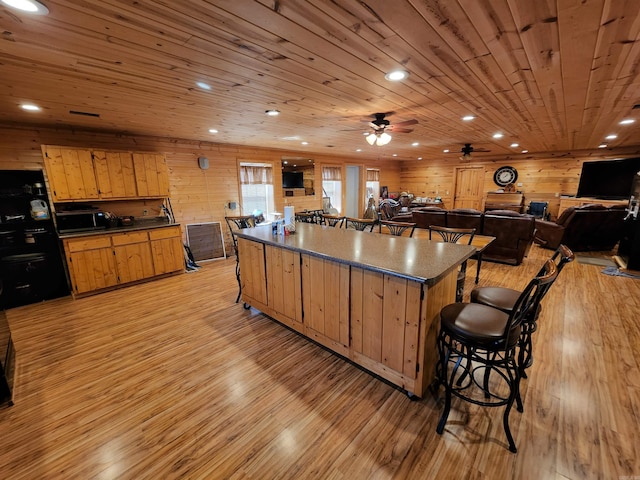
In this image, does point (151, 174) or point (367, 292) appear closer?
point (367, 292)

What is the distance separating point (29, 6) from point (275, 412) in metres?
2.60

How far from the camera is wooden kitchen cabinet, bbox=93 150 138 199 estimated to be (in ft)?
13.0

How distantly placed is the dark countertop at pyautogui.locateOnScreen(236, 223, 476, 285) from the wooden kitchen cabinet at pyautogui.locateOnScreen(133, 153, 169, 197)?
2.45 metres

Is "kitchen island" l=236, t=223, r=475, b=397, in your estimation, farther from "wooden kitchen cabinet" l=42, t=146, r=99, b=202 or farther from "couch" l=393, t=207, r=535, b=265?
"couch" l=393, t=207, r=535, b=265

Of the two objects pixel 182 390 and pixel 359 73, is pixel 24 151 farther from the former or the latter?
pixel 359 73

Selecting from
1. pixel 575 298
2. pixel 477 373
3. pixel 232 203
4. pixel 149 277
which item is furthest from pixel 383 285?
pixel 232 203

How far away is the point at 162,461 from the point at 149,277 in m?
3.56

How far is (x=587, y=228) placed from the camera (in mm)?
5613

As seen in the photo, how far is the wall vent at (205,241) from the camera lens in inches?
214

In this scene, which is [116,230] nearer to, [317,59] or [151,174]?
[151,174]

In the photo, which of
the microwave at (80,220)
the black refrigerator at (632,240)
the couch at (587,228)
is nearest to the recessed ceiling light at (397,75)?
the microwave at (80,220)

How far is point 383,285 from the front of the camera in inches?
73.1

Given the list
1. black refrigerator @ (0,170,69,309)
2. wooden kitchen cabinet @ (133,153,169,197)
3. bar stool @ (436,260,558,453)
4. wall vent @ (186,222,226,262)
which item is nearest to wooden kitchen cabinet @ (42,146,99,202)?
black refrigerator @ (0,170,69,309)

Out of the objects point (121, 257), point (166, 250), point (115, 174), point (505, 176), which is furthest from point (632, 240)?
point (115, 174)
